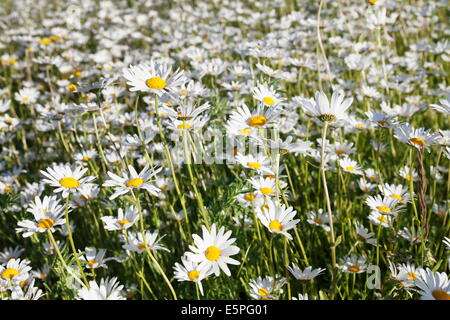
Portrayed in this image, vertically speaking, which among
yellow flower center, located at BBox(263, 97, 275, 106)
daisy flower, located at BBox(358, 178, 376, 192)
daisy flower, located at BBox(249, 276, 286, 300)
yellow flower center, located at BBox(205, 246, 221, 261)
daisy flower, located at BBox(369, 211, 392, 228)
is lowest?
daisy flower, located at BBox(249, 276, 286, 300)

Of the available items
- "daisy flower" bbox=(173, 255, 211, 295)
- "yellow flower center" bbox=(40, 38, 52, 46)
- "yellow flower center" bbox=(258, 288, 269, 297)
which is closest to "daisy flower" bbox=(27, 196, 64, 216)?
"daisy flower" bbox=(173, 255, 211, 295)

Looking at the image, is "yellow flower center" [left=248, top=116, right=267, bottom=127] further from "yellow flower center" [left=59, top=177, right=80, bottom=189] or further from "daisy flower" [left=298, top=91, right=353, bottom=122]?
"yellow flower center" [left=59, top=177, right=80, bottom=189]

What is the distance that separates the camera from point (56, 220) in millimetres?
1694

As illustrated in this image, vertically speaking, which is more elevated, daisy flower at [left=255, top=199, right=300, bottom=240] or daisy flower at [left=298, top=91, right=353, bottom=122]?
daisy flower at [left=298, top=91, right=353, bottom=122]

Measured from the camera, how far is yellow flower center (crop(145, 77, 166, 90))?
5.42 feet

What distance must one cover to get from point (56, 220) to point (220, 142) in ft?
3.48

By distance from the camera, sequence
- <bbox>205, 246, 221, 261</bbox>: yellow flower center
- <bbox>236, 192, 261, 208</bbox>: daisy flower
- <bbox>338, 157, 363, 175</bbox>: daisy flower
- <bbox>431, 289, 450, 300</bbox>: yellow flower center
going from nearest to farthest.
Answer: <bbox>431, 289, 450, 300</bbox>: yellow flower center < <bbox>205, 246, 221, 261</bbox>: yellow flower center < <bbox>236, 192, 261, 208</bbox>: daisy flower < <bbox>338, 157, 363, 175</bbox>: daisy flower

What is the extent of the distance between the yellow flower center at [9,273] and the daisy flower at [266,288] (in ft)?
3.41

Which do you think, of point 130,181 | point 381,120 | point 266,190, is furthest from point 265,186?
point 381,120

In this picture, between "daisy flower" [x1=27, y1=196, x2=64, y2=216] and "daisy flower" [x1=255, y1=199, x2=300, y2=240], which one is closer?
"daisy flower" [x1=255, y1=199, x2=300, y2=240]

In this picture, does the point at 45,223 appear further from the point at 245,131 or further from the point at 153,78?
the point at 245,131

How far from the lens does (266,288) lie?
1.73m

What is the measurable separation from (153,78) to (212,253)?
2.56 ft

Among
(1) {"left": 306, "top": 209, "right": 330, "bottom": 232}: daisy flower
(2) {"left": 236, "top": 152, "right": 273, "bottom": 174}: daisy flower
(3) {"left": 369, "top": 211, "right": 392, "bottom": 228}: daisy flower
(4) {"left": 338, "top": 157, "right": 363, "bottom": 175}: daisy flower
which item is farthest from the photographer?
(4) {"left": 338, "top": 157, "right": 363, "bottom": 175}: daisy flower
